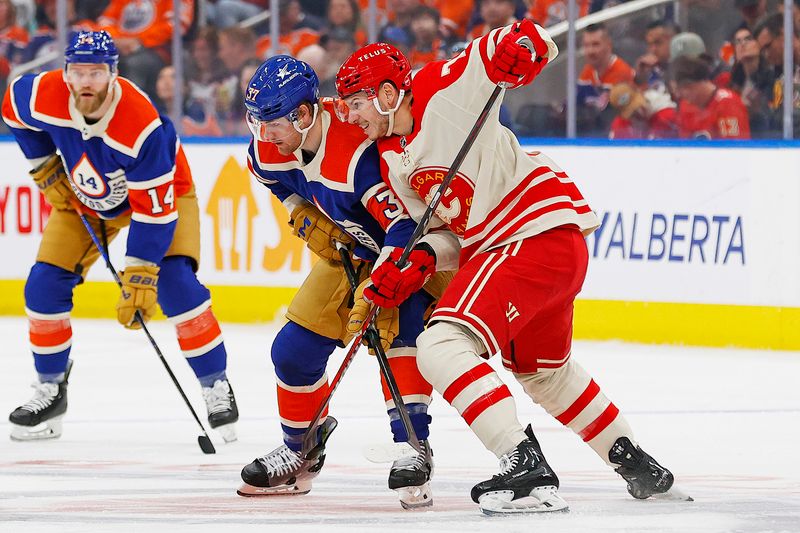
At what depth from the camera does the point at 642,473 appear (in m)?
3.46

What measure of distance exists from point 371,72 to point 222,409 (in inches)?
63.1

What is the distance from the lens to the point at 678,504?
3.43 m

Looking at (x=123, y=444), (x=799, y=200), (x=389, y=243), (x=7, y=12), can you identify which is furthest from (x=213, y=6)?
(x=389, y=243)

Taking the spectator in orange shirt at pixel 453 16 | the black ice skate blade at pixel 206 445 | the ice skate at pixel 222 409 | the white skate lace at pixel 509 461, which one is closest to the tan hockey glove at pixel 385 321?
the white skate lace at pixel 509 461

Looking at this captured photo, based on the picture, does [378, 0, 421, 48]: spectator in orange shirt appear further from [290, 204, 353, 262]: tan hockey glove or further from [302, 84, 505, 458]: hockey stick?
[302, 84, 505, 458]: hockey stick

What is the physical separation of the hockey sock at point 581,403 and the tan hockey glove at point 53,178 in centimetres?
179

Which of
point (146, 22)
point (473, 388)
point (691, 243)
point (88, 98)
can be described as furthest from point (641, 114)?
point (473, 388)

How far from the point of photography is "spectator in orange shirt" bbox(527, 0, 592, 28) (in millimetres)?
7191

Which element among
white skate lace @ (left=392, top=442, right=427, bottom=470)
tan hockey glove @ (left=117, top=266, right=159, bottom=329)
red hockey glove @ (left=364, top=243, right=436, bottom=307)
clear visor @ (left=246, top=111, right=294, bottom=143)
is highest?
clear visor @ (left=246, top=111, right=294, bottom=143)

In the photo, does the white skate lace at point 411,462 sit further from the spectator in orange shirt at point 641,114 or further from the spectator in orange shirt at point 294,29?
the spectator in orange shirt at point 294,29

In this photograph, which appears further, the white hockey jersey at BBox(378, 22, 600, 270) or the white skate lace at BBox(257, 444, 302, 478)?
the white skate lace at BBox(257, 444, 302, 478)

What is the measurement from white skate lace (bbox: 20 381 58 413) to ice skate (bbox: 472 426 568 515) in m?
1.90

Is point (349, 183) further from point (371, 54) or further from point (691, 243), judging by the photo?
point (691, 243)

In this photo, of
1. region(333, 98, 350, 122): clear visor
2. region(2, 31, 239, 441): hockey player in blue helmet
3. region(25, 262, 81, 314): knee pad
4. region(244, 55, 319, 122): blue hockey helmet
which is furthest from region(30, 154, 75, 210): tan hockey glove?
region(333, 98, 350, 122): clear visor
